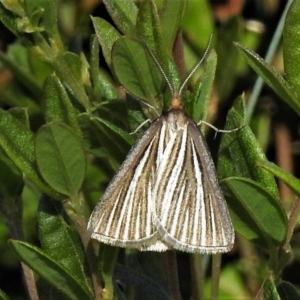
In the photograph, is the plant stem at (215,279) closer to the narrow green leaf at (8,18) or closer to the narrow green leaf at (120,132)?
the narrow green leaf at (120,132)

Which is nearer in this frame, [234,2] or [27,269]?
[27,269]

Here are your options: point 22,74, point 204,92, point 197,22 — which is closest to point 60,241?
point 204,92

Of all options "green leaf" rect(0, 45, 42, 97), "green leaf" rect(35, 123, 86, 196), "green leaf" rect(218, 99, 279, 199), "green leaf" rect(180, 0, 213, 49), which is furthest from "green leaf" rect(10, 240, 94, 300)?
"green leaf" rect(180, 0, 213, 49)

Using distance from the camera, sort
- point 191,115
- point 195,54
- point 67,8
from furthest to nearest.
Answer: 1. point 67,8
2. point 195,54
3. point 191,115

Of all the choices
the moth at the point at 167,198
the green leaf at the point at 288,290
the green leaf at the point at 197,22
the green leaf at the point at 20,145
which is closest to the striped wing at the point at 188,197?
the moth at the point at 167,198

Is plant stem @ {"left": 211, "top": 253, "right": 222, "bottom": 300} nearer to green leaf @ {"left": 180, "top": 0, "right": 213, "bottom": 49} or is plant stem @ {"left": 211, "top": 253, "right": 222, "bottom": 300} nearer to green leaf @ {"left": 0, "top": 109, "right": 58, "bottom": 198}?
green leaf @ {"left": 0, "top": 109, "right": 58, "bottom": 198}

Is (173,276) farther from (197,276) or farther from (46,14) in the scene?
(46,14)

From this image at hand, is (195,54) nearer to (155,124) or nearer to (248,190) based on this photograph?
(155,124)

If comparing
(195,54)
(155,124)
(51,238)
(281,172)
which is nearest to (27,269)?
(51,238)
